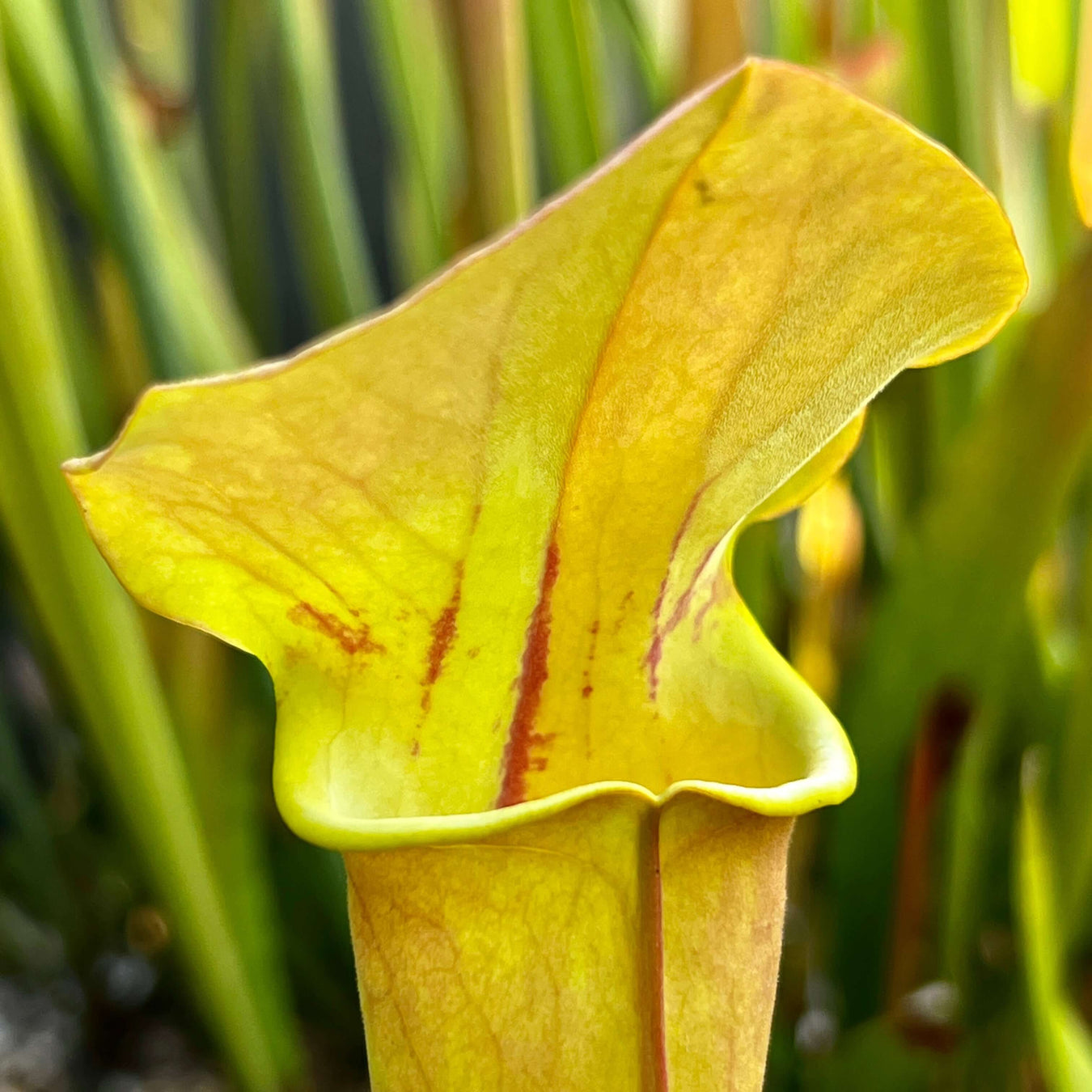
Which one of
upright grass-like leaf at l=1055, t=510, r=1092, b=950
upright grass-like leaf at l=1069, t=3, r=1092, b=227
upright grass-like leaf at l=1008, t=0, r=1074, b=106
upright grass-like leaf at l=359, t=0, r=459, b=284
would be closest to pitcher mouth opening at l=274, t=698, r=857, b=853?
upright grass-like leaf at l=1069, t=3, r=1092, b=227

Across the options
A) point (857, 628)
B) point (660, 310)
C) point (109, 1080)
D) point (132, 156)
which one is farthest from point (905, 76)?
point (109, 1080)

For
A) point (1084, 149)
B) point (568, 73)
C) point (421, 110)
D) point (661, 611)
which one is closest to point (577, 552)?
point (661, 611)

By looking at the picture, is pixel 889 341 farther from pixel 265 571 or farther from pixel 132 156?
pixel 132 156

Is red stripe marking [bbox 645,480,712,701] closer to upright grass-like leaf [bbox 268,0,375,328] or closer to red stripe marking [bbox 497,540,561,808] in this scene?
red stripe marking [bbox 497,540,561,808]

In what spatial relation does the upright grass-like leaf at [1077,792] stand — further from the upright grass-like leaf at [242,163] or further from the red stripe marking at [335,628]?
the upright grass-like leaf at [242,163]

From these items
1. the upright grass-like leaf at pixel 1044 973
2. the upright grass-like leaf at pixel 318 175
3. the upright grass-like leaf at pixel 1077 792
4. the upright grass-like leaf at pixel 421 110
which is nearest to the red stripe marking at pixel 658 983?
the upright grass-like leaf at pixel 1044 973
